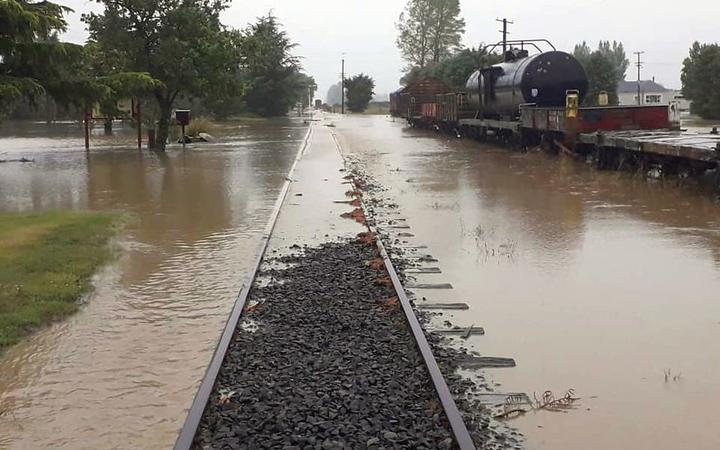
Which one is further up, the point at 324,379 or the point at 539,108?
the point at 539,108

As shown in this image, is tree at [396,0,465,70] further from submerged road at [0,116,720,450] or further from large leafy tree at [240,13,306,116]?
submerged road at [0,116,720,450]

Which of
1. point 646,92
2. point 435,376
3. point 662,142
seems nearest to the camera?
point 435,376

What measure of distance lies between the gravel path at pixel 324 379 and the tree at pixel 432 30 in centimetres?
8656

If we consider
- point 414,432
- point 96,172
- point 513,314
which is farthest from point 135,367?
point 96,172

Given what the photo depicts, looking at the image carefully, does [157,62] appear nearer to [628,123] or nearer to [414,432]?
[628,123]

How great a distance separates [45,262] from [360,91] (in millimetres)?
97727

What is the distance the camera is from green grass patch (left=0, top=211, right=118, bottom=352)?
7.37 metres

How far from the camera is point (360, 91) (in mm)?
105625

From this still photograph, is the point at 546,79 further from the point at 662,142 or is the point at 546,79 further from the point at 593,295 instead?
the point at 593,295

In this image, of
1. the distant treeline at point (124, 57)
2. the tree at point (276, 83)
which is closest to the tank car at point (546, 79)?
the distant treeline at point (124, 57)

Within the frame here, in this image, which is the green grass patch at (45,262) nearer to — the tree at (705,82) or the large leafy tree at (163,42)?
the large leafy tree at (163,42)

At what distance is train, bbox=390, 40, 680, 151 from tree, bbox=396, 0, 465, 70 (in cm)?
5693

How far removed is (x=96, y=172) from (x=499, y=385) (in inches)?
697

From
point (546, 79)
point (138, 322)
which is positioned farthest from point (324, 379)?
point (546, 79)
